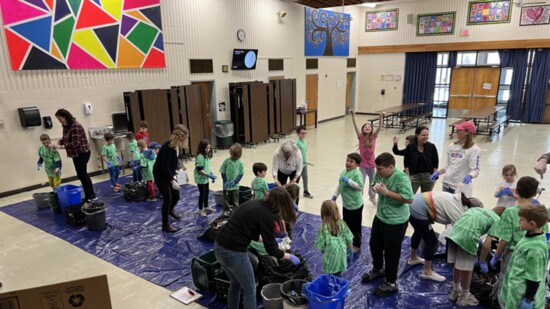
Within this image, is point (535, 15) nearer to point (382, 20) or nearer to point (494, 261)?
point (382, 20)

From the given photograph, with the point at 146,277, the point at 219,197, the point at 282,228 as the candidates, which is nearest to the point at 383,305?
the point at 282,228

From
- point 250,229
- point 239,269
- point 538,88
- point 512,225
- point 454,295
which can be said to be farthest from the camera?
point 538,88

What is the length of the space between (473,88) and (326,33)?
6670 millimetres

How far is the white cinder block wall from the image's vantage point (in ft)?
23.1

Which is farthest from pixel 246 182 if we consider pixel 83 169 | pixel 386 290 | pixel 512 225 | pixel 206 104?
pixel 512 225

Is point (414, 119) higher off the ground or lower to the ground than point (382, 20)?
lower

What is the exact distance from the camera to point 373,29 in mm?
17188

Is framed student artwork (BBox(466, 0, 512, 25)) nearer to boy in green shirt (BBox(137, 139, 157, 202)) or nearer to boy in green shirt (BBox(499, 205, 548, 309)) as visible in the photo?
boy in green shirt (BBox(137, 139, 157, 202))

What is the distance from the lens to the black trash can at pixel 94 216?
5324mm

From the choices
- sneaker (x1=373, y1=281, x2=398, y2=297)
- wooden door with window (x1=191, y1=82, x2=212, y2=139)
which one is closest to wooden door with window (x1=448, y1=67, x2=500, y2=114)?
wooden door with window (x1=191, y1=82, x2=212, y2=139)

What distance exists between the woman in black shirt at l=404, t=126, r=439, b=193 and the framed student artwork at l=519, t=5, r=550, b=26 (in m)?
12.6

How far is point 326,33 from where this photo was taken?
50.3 ft

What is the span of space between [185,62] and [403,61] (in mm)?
10866

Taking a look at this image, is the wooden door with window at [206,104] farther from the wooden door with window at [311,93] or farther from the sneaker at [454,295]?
the sneaker at [454,295]
